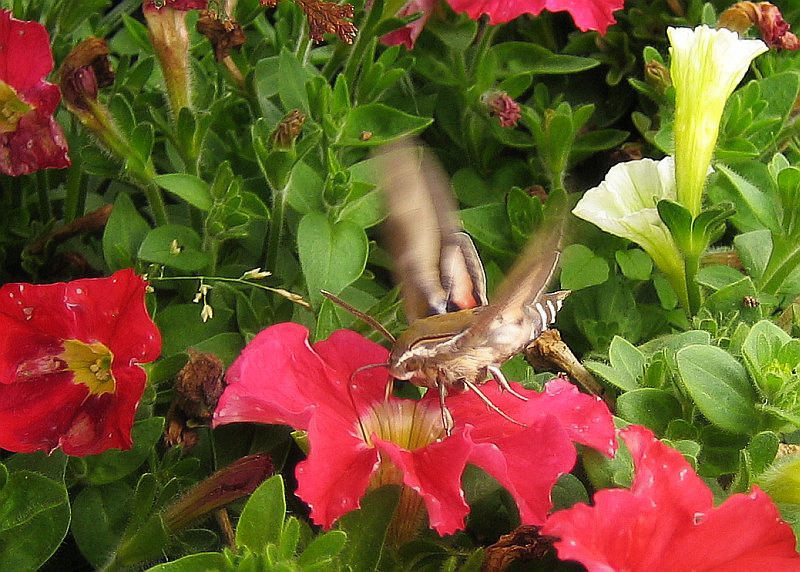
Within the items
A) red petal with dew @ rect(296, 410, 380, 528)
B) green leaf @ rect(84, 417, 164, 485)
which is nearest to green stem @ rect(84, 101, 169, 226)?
green leaf @ rect(84, 417, 164, 485)

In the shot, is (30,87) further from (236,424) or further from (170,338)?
(236,424)

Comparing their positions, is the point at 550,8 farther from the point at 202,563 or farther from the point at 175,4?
the point at 202,563

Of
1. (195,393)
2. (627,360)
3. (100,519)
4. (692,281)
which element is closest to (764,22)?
(692,281)

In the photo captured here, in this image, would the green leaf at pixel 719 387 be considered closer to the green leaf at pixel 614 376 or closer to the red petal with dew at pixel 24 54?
the green leaf at pixel 614 376

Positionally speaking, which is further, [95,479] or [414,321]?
[95,479]

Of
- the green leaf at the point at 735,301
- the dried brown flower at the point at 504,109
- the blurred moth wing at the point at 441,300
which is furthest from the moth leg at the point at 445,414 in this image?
the dried brown flower at the point at 504,109

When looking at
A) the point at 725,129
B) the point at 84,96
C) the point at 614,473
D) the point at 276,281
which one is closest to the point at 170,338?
the point at 276,281
